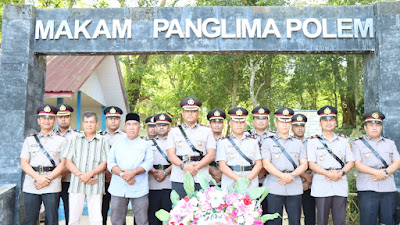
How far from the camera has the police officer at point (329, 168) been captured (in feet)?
12.7

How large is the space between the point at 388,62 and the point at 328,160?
72.9 inches

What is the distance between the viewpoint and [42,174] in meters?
4.05

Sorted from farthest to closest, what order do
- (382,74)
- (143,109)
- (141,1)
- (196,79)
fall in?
(143,109), (196,79), (141,1), (382,74)

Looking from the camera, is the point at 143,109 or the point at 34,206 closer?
the point at 34,206

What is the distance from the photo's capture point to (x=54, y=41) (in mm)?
4973

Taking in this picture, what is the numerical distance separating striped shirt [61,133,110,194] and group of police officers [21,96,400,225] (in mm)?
Result: 191

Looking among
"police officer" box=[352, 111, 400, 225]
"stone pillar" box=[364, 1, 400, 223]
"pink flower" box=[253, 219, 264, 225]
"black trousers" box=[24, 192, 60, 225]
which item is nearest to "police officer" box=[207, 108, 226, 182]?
"police officer" box=[352, 111, 400, 225]

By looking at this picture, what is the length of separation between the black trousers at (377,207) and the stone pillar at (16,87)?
4.32 m

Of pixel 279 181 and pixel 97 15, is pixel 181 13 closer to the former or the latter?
pixel 97 15

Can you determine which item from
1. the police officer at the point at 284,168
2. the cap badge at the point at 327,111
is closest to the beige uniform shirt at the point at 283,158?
the police officer at the point at 284,168

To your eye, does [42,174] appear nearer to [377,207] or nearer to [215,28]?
[215,28]

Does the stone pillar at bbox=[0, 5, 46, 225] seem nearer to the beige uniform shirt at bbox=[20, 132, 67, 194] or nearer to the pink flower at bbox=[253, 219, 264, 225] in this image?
the beige uniform shirt at bbox=[20, 132, 67, 194]

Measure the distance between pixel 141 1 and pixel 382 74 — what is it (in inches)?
454

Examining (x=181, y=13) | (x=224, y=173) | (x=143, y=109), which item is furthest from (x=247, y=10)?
(x=143, y=109)
